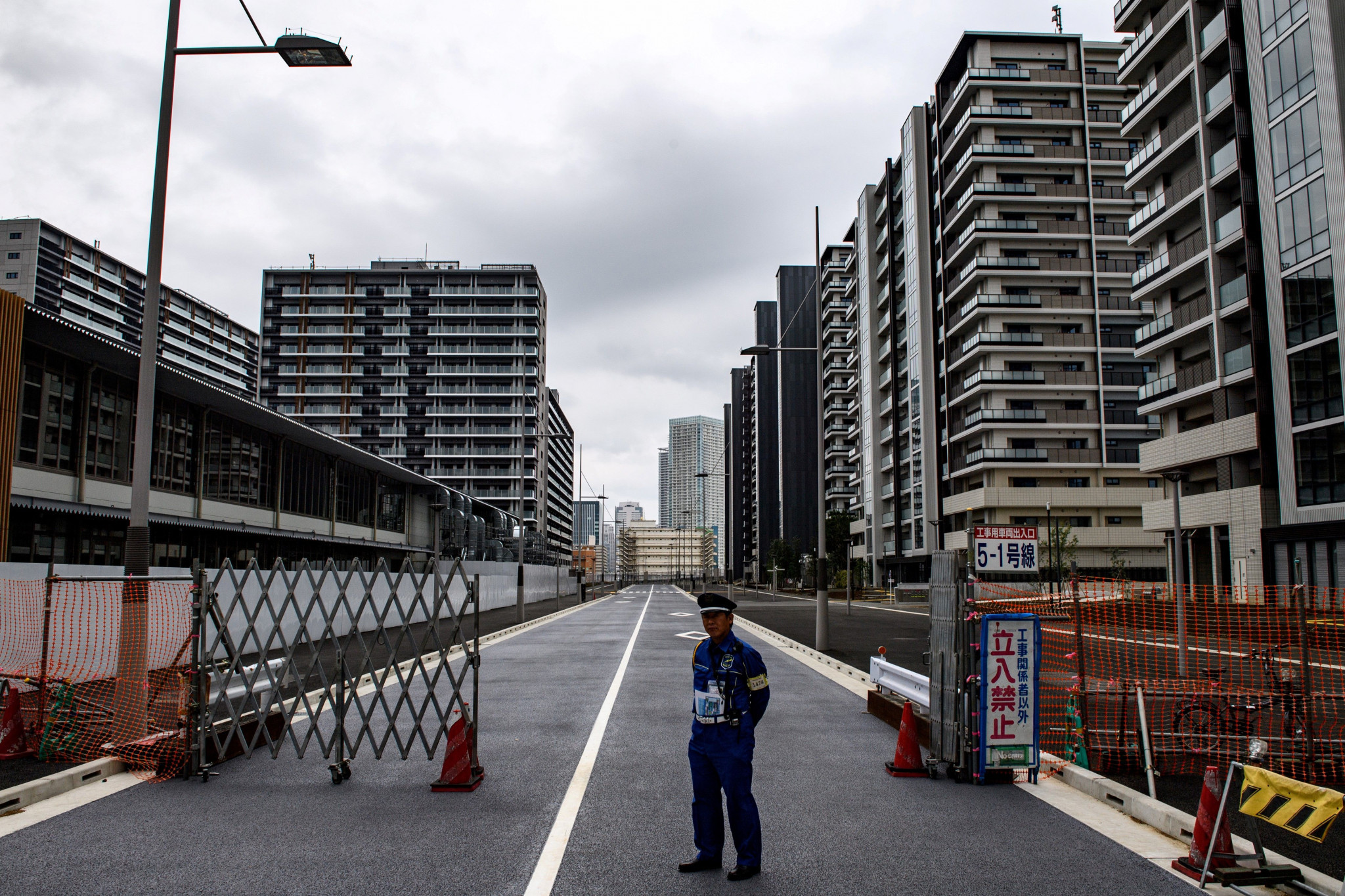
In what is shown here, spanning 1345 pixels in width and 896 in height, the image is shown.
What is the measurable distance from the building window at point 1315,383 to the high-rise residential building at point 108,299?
74346 mm

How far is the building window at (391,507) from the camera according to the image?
50.4 m

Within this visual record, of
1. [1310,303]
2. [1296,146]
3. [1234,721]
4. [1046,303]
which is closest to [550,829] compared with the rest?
[1234,721]

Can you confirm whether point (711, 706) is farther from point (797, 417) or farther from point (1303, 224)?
point (797, 417)

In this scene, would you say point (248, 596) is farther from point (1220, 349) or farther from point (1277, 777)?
point (1220, 349)

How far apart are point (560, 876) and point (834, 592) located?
73.6 metres

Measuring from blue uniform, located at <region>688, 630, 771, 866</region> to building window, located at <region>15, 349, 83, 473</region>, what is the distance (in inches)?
854

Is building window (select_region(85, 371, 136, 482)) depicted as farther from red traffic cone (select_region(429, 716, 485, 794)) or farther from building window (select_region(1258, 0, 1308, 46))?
building window (select_region(1258, 0, 1308, 46))

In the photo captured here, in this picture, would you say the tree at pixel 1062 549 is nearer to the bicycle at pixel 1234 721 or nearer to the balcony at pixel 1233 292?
the balcony at pixel 1233 292

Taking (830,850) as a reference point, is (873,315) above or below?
above

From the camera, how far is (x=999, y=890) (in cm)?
495

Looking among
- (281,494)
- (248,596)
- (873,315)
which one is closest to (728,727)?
(248,596)

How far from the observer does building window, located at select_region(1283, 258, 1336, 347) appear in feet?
105

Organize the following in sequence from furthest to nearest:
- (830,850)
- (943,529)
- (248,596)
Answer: (943,529) < (248,596) < (830,850)

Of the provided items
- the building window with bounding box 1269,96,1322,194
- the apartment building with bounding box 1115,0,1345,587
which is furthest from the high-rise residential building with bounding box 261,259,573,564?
the building window with bounding box 1269,96,1322,194
